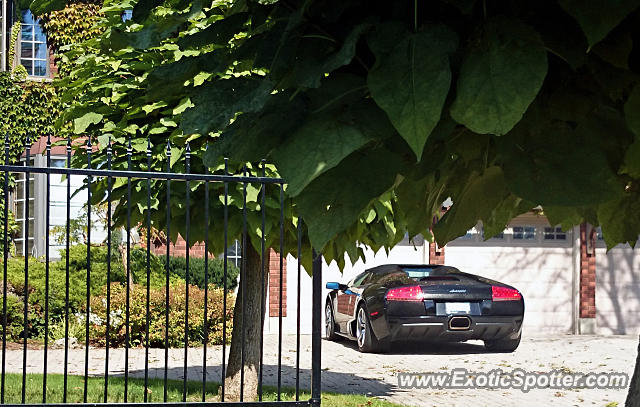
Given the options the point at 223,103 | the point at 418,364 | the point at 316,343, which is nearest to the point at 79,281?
the point at 418,364

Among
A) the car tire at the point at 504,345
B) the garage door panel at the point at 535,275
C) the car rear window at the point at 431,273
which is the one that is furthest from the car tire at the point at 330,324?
the car tire at the point at 504,345

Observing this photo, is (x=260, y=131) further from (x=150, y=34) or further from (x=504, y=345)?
(x=504, y=345)

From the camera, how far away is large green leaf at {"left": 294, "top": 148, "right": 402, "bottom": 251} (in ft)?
3.22

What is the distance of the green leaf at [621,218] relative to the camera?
4.52ft

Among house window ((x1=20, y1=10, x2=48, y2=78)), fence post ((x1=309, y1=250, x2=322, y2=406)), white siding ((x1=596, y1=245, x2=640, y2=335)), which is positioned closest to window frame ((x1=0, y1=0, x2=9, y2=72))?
house window ((x1=20, y1=10, x2=48, y2=78))

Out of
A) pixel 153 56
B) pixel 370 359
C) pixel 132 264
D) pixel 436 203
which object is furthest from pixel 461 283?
pixel 436 203

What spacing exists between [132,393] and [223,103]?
25.6ft

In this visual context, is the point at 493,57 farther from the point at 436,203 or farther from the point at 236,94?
the point at 436,203

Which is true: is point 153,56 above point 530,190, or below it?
above

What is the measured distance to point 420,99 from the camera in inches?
33.9

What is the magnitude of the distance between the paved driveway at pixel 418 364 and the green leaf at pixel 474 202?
7794 millimetres

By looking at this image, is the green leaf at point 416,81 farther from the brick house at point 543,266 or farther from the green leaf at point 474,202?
the brick house at point 543,266

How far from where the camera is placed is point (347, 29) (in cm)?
108

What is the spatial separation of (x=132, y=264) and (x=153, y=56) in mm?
8885
